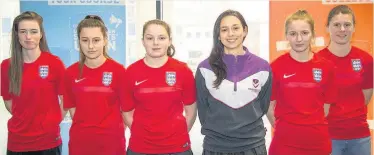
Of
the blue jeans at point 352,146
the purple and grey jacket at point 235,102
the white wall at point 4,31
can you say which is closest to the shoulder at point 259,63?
the purple and grey jacket at point 235,102

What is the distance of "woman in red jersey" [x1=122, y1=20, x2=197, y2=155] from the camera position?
8.82ft

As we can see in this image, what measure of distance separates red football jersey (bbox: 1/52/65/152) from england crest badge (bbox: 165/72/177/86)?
0.78 meters

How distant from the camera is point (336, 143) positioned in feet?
10.5

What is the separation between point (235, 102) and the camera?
262 centimetres

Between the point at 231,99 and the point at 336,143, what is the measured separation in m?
1.10

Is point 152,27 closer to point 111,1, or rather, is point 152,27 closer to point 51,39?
point 111,1

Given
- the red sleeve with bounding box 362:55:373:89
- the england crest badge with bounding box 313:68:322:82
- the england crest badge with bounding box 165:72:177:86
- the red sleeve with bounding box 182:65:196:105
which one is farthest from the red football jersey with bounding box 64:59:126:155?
the red sleeve with bounding box 362:55:373:89

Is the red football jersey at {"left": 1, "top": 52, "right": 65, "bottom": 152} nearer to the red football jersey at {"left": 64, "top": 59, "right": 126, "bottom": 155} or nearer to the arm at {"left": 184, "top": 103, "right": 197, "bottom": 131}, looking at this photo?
the red football jersey at {"left": 64, "top": 59, "right": 126, "bottom": 155}

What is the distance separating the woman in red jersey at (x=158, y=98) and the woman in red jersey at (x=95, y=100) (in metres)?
0.12

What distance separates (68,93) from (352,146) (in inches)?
83.8

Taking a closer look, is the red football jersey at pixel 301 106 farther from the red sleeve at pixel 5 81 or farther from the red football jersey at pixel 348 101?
the red sleeve at pixel 5 81

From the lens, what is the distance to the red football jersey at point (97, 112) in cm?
283

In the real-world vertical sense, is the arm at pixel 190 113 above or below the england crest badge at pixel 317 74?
below

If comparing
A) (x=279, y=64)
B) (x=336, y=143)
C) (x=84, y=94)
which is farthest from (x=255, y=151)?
(x=84, y=94)
